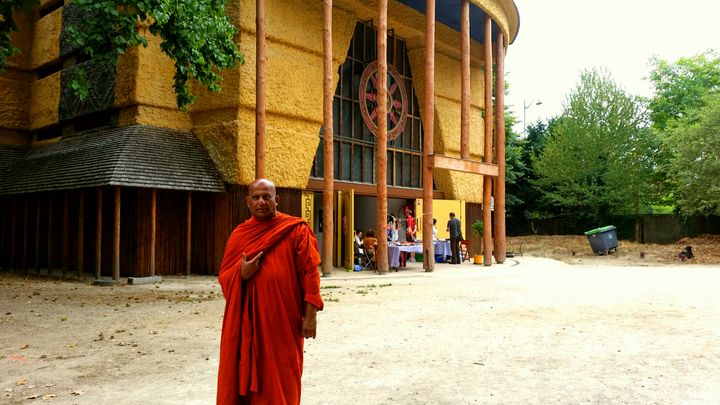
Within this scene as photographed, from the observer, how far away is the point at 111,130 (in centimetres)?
1504

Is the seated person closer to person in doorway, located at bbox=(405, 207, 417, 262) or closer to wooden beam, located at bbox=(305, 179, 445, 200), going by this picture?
wooden beam, located at bbox=(305, 179, 445, 200)

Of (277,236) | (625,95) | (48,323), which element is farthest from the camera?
(625,95)

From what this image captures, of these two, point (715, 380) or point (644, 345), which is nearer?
point (715, 380)

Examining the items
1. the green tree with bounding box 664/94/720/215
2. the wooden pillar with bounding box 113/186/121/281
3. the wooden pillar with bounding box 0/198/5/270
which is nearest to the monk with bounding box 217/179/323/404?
the wooden pillar with bounding box 113/186/121/281

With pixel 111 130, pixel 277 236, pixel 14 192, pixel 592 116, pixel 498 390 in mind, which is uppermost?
pixel 592 116

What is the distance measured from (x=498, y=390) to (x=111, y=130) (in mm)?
13305

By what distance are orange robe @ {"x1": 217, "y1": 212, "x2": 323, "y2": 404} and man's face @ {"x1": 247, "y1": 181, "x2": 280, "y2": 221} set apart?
0.32 feet

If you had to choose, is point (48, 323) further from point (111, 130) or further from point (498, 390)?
point (111, 130)

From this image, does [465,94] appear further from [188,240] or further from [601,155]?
[601,155]

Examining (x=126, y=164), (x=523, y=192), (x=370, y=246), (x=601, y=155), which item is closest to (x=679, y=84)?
(x=601, y=155)

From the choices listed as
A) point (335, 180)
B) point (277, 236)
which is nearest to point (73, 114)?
point (335, 180)

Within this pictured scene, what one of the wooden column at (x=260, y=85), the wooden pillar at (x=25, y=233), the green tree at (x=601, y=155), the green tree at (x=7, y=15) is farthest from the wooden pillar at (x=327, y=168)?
the green tree at (x=601, y=155)

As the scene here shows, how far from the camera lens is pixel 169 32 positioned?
1027cm

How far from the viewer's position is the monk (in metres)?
3.63
